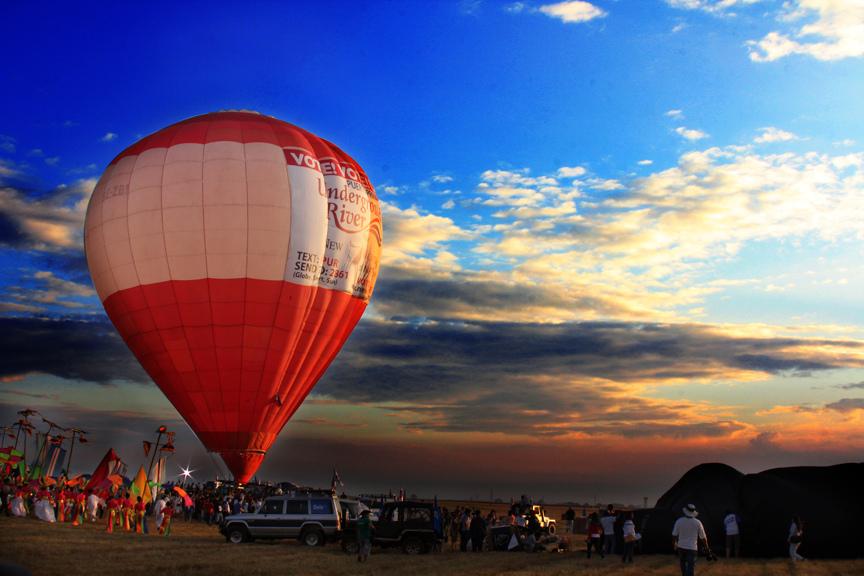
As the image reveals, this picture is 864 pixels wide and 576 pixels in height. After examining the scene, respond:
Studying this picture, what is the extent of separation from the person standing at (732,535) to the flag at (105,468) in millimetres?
33851

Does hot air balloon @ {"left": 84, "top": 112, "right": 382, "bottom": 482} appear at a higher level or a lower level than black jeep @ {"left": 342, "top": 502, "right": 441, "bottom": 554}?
higher

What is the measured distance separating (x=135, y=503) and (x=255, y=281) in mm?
13327

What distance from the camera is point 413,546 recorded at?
105 feet

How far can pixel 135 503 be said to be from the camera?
4322 cm

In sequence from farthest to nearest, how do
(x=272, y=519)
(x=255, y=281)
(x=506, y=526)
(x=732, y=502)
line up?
(x=255, y=281) < (x=506, y=526) < (x=272, y=519) < (x=732, y=502)

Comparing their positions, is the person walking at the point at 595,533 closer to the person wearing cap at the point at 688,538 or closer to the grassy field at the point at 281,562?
the grassy field at the point at 281,562

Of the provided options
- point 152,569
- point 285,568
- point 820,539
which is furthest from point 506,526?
point 152,569

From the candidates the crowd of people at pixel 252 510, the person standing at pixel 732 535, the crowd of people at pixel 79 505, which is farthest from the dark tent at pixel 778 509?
the crowd of people at pixel 79 505

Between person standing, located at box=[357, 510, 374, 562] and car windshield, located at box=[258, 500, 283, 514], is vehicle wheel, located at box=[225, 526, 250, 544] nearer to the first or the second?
car windshield, located at box=[258, 500, 283, 514]

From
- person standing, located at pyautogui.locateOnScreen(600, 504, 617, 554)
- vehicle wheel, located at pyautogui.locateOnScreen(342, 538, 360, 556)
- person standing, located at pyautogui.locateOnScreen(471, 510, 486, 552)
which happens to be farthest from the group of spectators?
person standing, located at pyautogui.locateOnScreen(600, 504, 617, 554)

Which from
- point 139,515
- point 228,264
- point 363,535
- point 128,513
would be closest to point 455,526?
point 363,535

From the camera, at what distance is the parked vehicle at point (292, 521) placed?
1310 inches

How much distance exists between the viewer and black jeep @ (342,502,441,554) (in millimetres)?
31900

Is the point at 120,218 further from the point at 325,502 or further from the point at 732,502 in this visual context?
the point at 732,502
